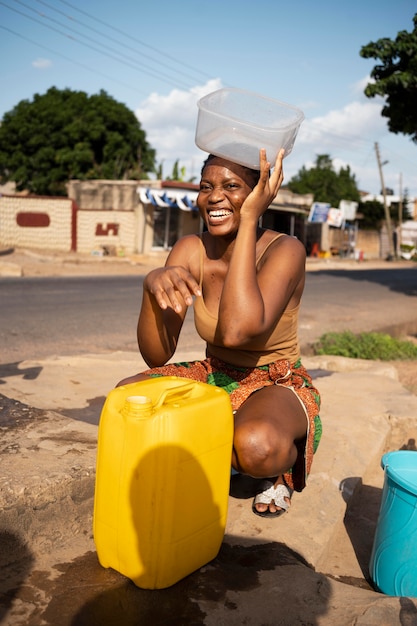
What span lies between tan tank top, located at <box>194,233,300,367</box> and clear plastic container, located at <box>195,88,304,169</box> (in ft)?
1.29

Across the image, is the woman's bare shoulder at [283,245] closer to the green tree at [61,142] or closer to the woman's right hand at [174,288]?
the woman's right hand at [174,288]

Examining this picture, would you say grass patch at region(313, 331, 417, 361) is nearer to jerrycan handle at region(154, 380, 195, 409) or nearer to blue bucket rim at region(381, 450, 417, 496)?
blue bucket rim at region(381, 450, 417, 496)

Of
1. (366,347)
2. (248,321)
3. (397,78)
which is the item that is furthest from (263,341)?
(397,78)

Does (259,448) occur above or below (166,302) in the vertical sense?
below

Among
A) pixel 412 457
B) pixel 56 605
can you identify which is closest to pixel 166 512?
pixel 56 605

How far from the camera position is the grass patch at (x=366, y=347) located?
6.09 m

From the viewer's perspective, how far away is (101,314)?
8.21 m

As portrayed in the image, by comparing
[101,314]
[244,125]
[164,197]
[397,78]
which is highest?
[397,78]

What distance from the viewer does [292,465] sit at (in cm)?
226

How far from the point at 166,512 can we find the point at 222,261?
122cm

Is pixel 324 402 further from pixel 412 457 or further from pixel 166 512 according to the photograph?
pixel 166 512

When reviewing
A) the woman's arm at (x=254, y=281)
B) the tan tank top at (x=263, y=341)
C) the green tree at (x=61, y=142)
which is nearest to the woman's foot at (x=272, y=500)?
the tan tank top at (x=263, y=341)

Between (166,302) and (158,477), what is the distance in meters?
0.68

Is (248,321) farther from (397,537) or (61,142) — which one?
(61,142)
